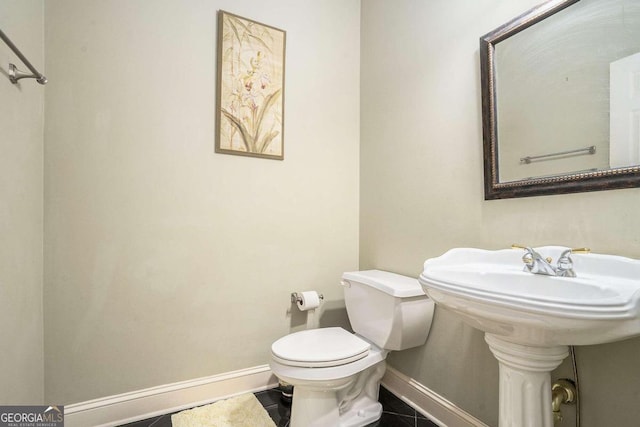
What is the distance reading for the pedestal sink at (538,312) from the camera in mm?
611

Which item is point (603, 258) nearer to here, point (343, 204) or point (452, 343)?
point (452, 343)

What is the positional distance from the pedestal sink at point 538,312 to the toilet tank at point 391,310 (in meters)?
0.35

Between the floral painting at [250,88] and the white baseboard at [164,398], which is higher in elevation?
the floral painting at [250,88]

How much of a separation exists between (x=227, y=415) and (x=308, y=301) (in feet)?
2.27

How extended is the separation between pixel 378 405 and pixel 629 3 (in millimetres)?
1867

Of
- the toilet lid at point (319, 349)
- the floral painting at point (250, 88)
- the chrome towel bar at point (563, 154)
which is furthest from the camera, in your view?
the floral painting at point (250, 88)

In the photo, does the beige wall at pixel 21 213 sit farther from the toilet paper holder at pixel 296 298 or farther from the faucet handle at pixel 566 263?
the faucet handle at pixel 566 263

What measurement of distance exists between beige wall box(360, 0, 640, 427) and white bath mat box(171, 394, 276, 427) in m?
0.82

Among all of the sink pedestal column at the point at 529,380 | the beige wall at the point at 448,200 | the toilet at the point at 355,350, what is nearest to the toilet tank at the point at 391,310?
the toilet at the point at 355,350

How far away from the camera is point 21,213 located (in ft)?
3.61

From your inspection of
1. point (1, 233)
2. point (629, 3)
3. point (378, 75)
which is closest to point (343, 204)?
point (378, 75)

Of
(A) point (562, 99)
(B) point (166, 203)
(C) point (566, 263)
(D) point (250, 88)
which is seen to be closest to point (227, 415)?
(B) point (166, 203)

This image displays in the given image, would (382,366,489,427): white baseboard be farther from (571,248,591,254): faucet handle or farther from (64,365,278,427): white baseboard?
(571,248,591,254): faucet handle

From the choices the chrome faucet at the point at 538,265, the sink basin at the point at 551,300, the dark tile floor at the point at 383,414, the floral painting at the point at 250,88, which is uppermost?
the floral painting at the point at 250,88
